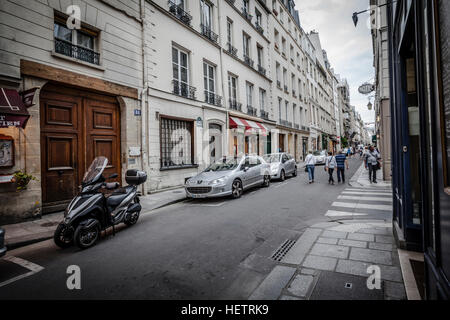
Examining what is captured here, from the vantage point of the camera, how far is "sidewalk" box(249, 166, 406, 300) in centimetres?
268

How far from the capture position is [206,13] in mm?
14078

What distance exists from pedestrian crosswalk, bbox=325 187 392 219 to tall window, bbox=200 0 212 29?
1161cm

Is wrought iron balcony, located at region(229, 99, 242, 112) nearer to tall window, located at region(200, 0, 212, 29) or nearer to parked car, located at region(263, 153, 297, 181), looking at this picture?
parked car, located at region(263, 153, 297, 181)

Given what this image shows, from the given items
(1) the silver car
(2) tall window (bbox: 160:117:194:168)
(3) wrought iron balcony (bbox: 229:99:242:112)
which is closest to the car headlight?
(1) the silver car

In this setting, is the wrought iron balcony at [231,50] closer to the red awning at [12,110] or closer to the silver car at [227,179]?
the silver car at [227,179]

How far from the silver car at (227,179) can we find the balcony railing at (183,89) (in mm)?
4172

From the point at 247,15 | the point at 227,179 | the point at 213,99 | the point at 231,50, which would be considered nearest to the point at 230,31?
the point at 231,50

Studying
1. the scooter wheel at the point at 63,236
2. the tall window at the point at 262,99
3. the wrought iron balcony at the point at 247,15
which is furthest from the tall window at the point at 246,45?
the scooter wheel at the point at 63,236

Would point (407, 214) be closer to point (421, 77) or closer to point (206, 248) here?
point (421, 77)

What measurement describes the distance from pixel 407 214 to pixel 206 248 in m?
3.12

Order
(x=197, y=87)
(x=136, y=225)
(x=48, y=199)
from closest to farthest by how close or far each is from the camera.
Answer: (x=136, y=225) < (x=48, y=199) < (x=197, y=87)

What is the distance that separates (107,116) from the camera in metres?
8.70

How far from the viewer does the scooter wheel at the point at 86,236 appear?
165 inches
